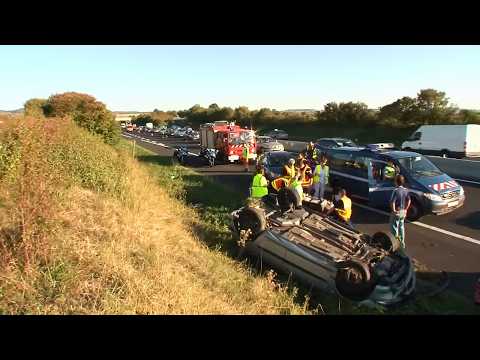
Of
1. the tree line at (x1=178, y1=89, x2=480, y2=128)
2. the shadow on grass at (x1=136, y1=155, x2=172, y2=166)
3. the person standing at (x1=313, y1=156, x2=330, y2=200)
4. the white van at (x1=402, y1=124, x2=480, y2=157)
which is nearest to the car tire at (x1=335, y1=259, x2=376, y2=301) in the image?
the person standing at (x1=313, y1=156, x2=330, y2=200)

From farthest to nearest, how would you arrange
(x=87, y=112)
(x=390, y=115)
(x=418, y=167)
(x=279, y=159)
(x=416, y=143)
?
(x=390, y=115) → (x=416, y=143) → (x=87, y=112) → (x=279, y=159) → (x=418, y=167)

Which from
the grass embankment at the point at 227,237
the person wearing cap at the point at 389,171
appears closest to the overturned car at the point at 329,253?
the grass embankment at the point at 227,237

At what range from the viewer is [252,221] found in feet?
23.0

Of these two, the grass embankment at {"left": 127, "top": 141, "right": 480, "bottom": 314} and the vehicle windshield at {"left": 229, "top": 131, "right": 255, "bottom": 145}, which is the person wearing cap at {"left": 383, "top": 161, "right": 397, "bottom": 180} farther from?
the vehicle windshield at {"left": 229, "top": 131, "right": 255, "bottom": 145}

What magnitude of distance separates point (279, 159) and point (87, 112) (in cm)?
1111

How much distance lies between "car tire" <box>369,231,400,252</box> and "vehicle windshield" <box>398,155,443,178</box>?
4.43m

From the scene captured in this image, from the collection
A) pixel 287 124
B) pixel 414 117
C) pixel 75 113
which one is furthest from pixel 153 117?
pixel 75 113

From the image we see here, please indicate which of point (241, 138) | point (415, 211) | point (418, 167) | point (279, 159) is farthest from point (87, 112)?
point (415, 211)

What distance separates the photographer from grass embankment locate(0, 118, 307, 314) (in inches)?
169

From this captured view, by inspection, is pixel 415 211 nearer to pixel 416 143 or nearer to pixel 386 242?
pixel 386 242
